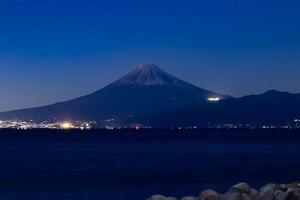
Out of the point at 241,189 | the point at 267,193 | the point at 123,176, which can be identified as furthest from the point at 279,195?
the point at 123,176

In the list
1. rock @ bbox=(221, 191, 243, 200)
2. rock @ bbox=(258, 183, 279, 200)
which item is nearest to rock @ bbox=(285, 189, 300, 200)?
rock @ bbox=(221, 191, 243, 200)

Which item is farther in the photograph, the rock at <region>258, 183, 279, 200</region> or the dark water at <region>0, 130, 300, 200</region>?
the dark water at <region>0, 130, 300, 200</region>

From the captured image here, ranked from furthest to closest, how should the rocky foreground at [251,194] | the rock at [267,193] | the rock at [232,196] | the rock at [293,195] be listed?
the rock at [267,193], the rock at [232,196], the rocky foreground at [251,194], the rock at [293,195]

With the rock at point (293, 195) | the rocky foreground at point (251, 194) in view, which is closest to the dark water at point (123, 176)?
the rocky foreground at point (251, 194)

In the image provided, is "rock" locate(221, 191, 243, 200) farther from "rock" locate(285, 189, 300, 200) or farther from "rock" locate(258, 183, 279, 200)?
"rock" locate(285, 189, 300, 200)

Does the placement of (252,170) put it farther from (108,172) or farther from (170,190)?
(170,190)

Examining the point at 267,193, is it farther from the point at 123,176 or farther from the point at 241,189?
the point at 123,176

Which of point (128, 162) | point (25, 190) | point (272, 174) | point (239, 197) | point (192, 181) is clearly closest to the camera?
point (239, 197)

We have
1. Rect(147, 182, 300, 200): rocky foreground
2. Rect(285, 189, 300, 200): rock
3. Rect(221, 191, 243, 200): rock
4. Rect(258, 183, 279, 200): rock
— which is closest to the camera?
Rect(285, 189, 300, 200): rock

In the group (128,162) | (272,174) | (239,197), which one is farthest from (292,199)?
(128,162)

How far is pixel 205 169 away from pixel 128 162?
1148 cm

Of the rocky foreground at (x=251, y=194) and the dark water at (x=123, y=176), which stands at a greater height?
the rocky foreground at (x=251, y=194)

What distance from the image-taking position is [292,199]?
1712cm

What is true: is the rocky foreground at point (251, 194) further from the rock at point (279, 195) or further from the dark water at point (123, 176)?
the dark water at point (123, 176)
